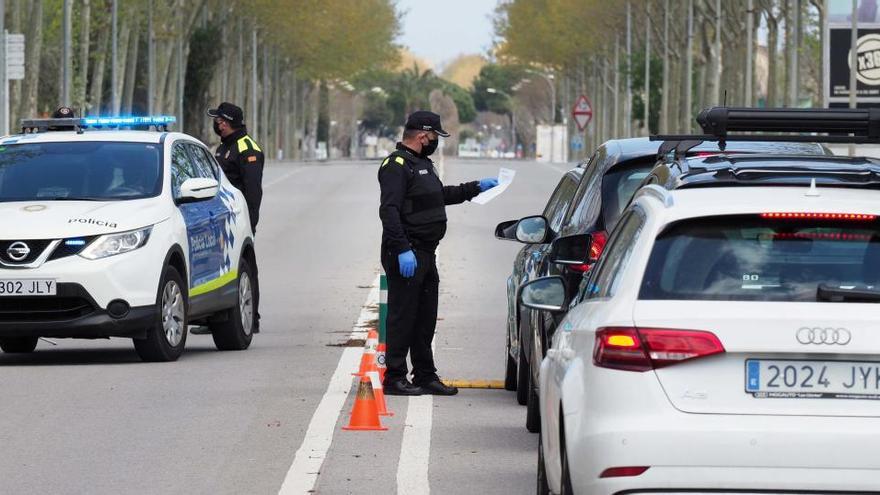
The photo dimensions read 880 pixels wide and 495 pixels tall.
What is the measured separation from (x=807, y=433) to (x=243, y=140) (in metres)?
11.3

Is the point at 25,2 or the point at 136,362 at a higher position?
the point at 25,2

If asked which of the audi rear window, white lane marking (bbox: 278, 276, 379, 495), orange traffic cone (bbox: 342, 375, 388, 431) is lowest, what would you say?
white lane marking (bbox: 278, 276, 379, 495)

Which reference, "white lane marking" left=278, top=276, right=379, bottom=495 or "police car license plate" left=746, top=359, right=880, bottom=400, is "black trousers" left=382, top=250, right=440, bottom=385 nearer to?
"white lane marking" left=278, top=276, right=379, bottom=495

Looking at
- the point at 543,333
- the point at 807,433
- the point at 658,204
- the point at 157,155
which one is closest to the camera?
the point at 807,433

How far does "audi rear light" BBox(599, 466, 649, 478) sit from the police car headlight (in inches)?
309

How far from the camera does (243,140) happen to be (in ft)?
55.4

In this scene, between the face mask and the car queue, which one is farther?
the face mask

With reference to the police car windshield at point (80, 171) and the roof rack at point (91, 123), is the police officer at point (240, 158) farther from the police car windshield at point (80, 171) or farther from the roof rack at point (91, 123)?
the police car windshield at point (80, 171)

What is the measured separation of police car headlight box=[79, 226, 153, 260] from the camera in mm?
13523

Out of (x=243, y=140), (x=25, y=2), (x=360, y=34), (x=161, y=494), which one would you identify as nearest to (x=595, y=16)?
(x=360, y=34)

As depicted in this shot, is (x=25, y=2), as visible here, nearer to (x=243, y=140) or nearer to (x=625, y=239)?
(x=243, y=140)

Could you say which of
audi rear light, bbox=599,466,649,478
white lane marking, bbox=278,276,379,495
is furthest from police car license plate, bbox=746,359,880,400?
white lane marking, bbox=278,276,379,495

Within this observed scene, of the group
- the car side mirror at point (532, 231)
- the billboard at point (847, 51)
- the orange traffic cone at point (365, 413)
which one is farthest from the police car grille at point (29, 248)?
the billboard at point (847, 51)

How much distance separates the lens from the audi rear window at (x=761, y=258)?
20.7 ft
